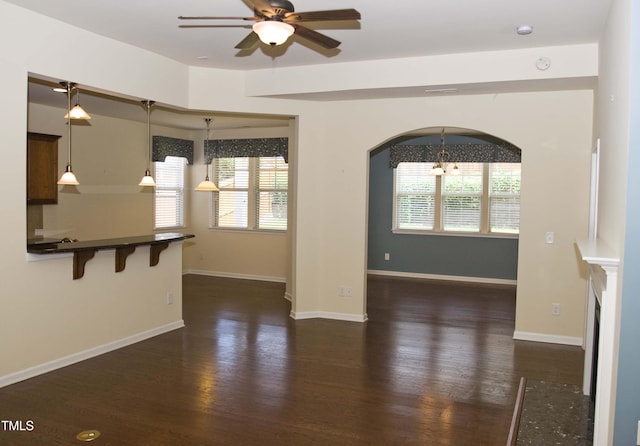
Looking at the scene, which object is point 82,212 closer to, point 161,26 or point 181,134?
point 181,134

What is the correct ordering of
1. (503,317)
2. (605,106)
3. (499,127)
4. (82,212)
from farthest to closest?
(82,212), (503,317), (499,127), (605,106)

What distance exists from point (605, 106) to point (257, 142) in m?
5.81

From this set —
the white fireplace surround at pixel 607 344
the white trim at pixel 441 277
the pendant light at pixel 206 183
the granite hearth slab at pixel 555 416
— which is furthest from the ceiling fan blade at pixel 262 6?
the white trim at pixel 441 277

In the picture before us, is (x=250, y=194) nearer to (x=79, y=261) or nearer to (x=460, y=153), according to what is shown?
(x=460, y=153)

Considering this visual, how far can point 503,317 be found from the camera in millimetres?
6559

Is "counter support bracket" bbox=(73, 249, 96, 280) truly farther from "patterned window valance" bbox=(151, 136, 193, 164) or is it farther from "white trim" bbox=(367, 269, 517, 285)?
"white trim" bbox=(367, 269, 517, 285)

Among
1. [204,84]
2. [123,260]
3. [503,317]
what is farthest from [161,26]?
[503,317]

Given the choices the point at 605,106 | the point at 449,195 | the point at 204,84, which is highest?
the point at 204,84

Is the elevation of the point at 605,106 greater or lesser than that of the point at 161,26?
lesser

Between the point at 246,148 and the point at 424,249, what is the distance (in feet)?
11.7

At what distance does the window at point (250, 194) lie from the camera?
8.81m

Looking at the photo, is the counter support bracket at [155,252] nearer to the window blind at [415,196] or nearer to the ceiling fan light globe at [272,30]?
the ceiling fan light globe at [272,30]

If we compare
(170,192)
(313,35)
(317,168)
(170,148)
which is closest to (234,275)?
(170,192)

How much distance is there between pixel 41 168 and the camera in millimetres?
6059
